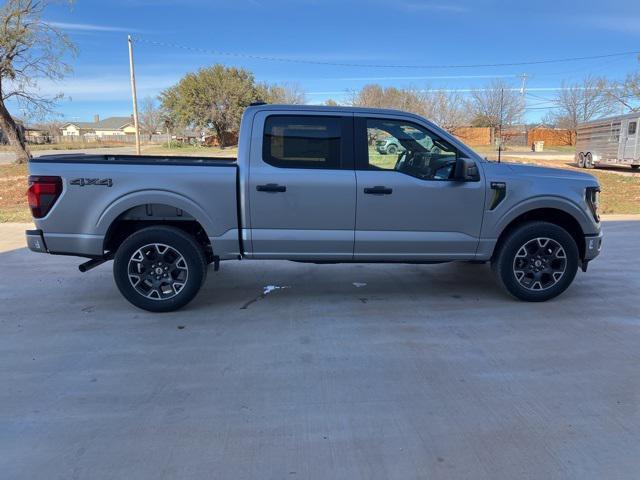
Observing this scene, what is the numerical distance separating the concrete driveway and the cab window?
136cm

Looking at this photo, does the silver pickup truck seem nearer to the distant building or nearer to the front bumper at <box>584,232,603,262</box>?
the front bumper at <box>584,232,603,262</box>

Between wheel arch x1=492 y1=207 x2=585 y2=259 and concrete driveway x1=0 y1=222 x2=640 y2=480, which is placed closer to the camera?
concrete driveway x1=0 y1=222 x2=640 y2=480

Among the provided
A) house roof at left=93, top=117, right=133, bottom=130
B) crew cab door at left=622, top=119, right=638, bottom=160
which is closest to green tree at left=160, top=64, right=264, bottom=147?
crew cab door at left=622, top=119, right=638, bottom=160

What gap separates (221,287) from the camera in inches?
233

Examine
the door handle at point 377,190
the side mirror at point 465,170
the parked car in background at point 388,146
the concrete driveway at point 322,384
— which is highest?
the parked car in background at point 388,146

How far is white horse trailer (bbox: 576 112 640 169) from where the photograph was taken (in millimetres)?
22781

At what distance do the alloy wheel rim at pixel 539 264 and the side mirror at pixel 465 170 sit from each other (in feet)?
2.95

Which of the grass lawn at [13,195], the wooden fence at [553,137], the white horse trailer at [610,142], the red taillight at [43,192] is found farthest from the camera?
the wooden fence at [553,137]

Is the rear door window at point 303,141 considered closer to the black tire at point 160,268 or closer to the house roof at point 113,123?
the black tire at point 160,268

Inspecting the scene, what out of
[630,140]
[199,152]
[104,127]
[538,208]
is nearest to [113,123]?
[104,127]

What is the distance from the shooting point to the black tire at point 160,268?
4863 mm

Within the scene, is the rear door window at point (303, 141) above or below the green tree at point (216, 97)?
below

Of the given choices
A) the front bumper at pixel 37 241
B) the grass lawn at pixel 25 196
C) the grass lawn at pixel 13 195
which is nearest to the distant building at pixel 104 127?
the grass lawn at pixel 13 195

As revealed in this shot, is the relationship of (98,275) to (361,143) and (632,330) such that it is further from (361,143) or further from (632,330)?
(632,330)
